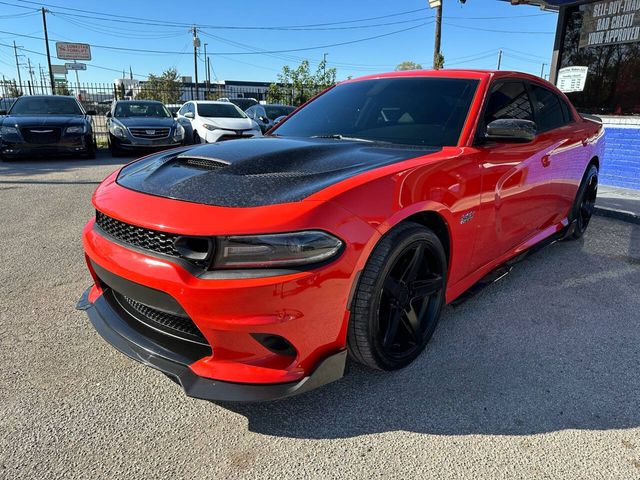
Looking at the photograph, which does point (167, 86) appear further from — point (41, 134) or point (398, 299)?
point (398, 299)

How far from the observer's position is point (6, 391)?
224cm

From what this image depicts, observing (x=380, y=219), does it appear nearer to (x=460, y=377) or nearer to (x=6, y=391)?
(x=460, y=377)

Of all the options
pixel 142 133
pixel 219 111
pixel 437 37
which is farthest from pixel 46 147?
pixel 437 37

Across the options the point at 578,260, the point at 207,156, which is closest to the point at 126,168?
the point at 207,156

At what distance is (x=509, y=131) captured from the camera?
2660 millimetres

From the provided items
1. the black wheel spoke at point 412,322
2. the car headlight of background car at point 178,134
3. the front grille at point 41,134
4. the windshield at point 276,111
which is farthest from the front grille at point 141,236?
the windshield at point 276,111

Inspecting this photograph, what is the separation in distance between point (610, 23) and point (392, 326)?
846 cm

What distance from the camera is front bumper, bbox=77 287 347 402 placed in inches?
72.2

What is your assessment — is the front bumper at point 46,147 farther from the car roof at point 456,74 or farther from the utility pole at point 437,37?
the utility pole at point 437,37

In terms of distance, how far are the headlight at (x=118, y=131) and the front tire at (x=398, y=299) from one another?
10.2m

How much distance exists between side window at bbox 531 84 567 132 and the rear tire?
82 cm

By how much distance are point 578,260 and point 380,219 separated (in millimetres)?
3166

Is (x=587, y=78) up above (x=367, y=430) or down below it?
above

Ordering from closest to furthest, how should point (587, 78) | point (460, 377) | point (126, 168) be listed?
point (460, 377)
point (126, 168)
point (587, 78)
